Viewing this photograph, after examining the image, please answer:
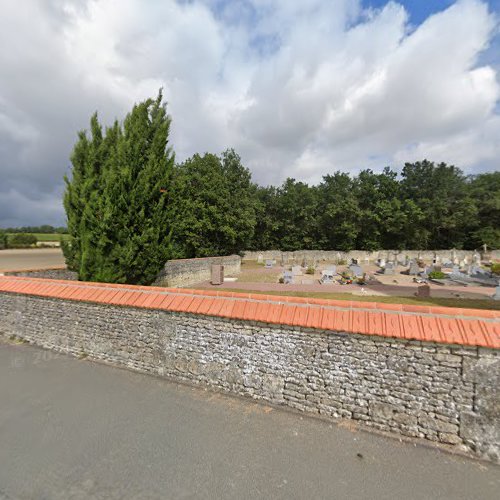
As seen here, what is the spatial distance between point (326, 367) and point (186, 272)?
16387mm

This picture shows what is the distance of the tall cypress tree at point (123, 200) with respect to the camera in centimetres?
994

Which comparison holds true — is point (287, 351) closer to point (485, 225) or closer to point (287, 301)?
point (287, 301)

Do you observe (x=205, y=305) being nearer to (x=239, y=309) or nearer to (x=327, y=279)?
(x=239, y=309)

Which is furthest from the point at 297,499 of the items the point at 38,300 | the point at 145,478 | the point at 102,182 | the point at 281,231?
the point at 281,231

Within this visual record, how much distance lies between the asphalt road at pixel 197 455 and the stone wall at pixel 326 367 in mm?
307

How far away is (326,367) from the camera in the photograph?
475cm

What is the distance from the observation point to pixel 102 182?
10.6 metres

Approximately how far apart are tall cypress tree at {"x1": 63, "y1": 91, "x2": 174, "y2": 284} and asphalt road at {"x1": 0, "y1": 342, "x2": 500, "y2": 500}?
A: 5.46 meters

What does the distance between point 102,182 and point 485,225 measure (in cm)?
6341

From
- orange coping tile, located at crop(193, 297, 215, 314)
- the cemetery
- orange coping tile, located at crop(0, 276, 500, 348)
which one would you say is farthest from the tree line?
the cemetery

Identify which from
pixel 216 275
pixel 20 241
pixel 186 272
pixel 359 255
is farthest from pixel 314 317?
pixel 20 241

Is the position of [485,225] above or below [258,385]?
above

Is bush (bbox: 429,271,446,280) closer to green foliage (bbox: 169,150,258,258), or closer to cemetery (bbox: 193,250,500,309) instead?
cemetery (bbox: 193,250,500,309)

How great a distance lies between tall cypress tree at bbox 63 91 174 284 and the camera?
32.6 feet
